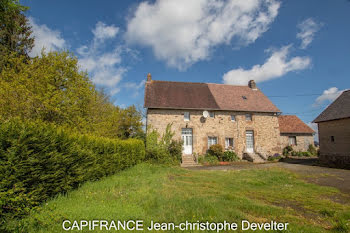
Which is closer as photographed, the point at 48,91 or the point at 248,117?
the point at 48,91

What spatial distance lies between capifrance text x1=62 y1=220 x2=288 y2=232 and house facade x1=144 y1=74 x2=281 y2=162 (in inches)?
512

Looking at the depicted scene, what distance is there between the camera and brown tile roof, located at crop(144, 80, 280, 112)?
58.0 feet

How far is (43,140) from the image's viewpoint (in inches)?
179

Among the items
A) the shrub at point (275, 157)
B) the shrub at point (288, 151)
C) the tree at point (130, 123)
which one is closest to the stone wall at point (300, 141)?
the shrub at point (288, 151)

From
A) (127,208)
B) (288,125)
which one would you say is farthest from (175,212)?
(288,125)

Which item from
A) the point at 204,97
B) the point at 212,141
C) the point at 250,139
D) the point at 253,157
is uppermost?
the point at 204,97

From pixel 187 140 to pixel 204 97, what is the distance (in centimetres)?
537

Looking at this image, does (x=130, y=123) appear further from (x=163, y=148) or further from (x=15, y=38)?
(x=15, y=38)

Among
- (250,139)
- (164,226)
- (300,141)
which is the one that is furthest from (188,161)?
(300,141)

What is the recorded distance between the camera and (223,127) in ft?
58.6

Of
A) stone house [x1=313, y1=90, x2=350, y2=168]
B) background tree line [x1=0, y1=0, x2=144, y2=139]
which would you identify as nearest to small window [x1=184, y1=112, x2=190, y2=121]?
background tree line [x1=0, y1=0, x2=144, y2=139]

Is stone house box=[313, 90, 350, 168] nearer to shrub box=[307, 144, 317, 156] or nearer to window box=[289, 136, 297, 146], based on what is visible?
window box=[289, 136, 297, 146]

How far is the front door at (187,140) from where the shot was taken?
1703cm

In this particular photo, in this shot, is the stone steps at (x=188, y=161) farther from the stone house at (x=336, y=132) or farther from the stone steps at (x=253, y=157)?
the stone house at (x=336, y=132)
